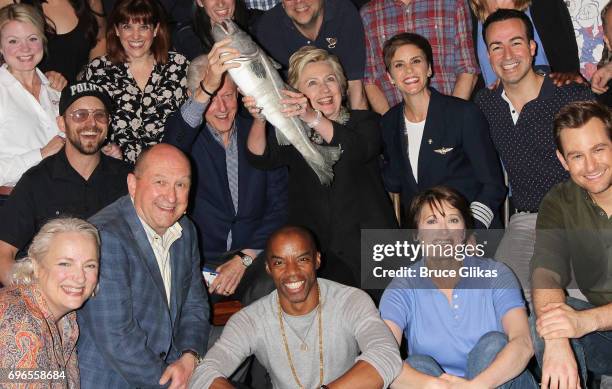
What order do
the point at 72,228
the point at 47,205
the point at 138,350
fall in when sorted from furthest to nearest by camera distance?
1. the point at 47,205
2. the point at 138,350
3. the point at 72,228

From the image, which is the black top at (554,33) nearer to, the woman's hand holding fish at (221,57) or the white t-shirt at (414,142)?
the white t-shirt at (414,142)

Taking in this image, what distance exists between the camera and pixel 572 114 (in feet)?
14.1

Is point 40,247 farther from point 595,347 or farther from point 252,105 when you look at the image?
point 595,347

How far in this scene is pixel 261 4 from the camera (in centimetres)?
612

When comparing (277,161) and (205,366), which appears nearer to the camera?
(205,366)

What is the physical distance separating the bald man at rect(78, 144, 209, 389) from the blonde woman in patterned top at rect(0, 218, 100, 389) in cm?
13

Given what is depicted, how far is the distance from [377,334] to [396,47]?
1807mm

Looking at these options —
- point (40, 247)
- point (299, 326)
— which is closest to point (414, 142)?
point (299, 326)

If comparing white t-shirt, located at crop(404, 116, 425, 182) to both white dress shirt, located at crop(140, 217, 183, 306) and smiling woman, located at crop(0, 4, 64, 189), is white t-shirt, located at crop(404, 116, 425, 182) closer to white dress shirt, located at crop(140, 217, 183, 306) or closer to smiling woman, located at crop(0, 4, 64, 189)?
white dress shirt, located at crop(140, 217, 183, 306)

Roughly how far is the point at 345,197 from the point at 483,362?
1.29 metres

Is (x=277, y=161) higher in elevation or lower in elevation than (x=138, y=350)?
higher

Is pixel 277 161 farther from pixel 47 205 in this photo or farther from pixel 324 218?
pixel 47 205

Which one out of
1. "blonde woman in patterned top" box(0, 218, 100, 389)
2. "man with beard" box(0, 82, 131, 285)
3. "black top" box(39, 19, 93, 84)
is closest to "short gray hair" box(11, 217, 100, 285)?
"blonde woman in patterned top" box(0, 218, 100, 389)

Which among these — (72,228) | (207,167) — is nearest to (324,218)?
(207,167)
